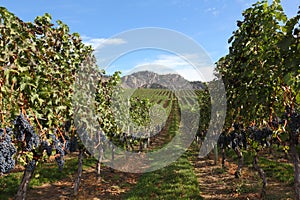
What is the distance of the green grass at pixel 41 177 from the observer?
9.75 meters

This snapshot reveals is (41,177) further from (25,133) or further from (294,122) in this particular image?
(294,122)

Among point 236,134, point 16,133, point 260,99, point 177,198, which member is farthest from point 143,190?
point 16,133

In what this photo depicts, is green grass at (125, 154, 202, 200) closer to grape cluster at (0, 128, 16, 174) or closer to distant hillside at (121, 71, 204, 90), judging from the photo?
grape cluster at (0, 128, 16, 174)

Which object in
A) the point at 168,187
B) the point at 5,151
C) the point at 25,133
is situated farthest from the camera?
the point at 168,187

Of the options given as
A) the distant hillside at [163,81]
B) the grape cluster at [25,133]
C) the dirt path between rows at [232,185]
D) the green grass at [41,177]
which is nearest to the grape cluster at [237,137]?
the dirt path between rows at [232,185]

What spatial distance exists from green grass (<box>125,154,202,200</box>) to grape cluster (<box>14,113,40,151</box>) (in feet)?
20.0

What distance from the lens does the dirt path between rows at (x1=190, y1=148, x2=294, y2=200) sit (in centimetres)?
893

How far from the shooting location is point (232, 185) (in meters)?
10.3

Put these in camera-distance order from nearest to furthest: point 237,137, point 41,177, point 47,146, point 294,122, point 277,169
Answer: point 47,146, point 294,122, point 237,137, point 41,177, point 277,169

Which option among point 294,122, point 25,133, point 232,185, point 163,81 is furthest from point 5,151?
point 163,81

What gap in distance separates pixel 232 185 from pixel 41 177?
26.2 ft

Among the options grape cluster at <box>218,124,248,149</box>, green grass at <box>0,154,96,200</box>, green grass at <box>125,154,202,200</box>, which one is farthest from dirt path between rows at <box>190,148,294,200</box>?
green grass at <box>0,154,96,200</box>

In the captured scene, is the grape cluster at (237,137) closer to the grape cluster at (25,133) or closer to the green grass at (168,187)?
Result: the green grass at (168,187)

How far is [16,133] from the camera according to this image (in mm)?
3387
